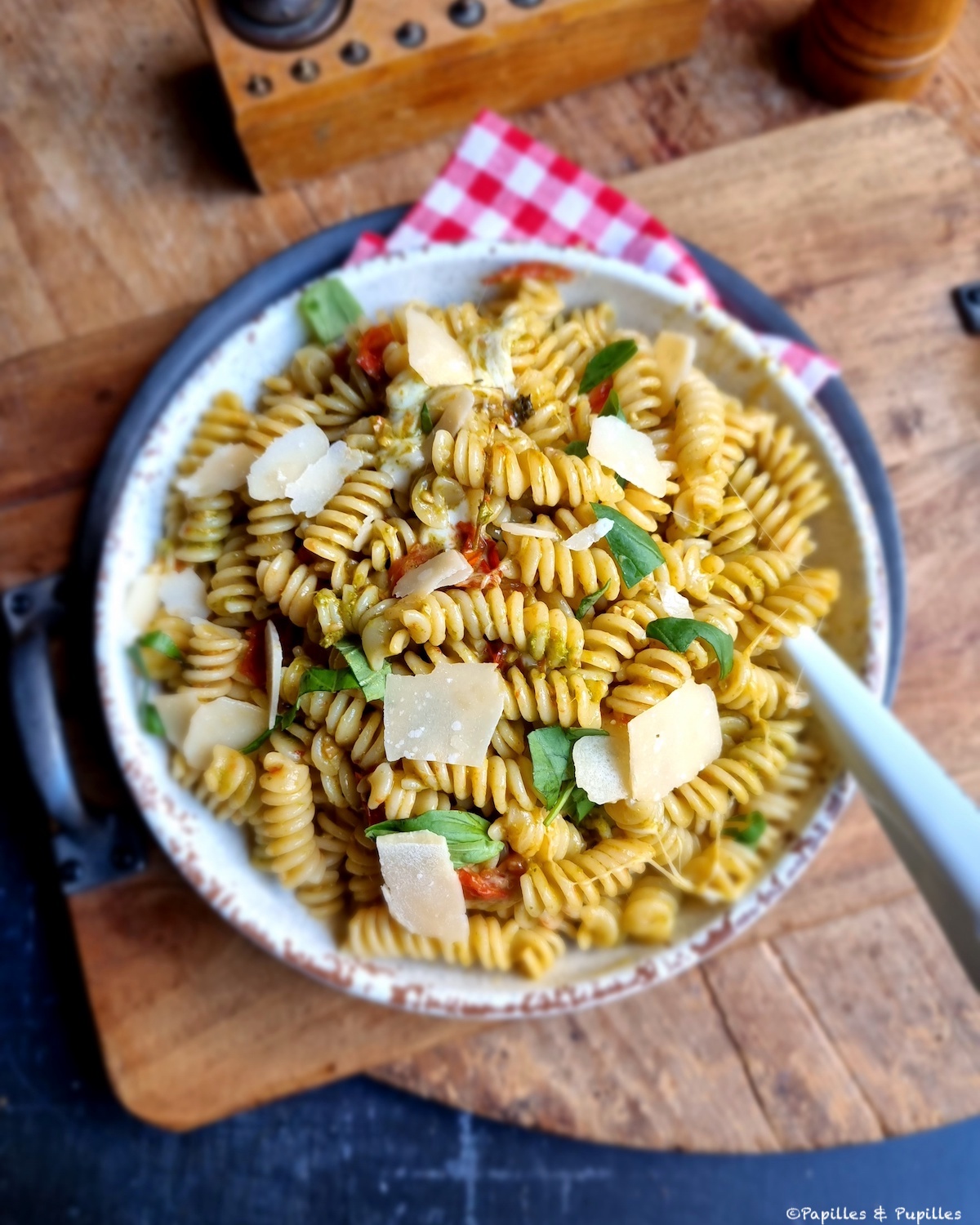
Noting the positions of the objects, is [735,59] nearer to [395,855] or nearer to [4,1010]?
[395,855]

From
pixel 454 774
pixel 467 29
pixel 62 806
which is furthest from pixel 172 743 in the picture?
pixel 467 29

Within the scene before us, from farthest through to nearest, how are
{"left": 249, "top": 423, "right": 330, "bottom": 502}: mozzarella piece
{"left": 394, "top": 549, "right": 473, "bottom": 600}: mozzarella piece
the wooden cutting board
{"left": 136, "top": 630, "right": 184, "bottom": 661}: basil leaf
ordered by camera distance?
the wooden cutting board
{"left": 136, "top": 630, "right": 184, "bottom": 661}: basil leaf
{"left": 249, "top": 423, "right": 330, "bottom": 502}: mozzarella piece
{"left": 394, "top": 549, "right": 473, "bottom": 600}: mozzarella piece

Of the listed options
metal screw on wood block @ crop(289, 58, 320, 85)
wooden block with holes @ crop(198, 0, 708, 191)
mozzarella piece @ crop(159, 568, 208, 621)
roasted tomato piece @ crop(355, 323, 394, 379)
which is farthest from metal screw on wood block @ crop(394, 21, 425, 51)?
mozzarella piece @ crop(159, 568, 208, 621)

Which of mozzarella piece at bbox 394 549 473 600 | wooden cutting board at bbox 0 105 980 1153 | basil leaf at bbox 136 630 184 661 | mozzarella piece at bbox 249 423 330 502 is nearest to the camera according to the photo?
mozzarella piece at bbox 394 549 473 600

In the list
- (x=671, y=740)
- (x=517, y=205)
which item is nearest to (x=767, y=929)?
Result: (x=671, y=740)

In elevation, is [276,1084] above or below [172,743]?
below

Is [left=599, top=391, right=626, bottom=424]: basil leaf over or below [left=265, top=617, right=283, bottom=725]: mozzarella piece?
over

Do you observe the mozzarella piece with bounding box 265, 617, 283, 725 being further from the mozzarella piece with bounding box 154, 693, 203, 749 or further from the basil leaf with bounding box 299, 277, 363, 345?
the basil leaf with bounding box 299, 277, 363, 345
